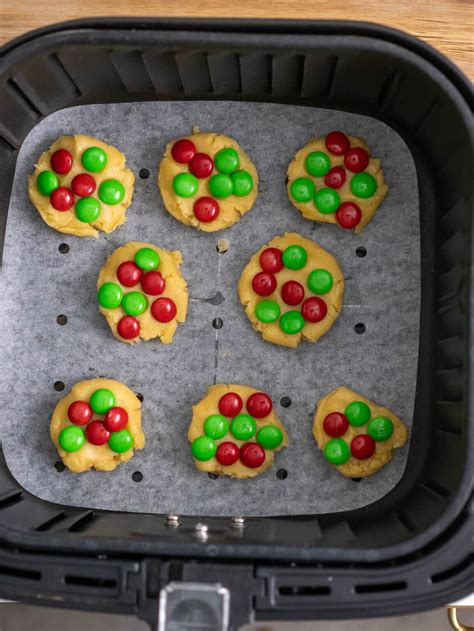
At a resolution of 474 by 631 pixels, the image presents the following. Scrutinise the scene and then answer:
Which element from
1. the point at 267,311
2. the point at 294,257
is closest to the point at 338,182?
the point at 294,257

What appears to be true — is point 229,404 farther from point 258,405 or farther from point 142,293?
point 142,293

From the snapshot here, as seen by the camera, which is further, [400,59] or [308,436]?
[308,436]

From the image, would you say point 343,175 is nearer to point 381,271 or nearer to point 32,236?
point 381,271

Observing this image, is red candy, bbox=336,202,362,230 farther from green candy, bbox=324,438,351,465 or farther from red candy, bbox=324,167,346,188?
green candy, bbox=324,438,351,465

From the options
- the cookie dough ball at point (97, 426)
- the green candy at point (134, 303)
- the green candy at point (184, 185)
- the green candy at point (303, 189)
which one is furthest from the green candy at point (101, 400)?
the green candy at point (303, 189)

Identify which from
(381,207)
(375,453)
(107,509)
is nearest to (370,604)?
(375,453)

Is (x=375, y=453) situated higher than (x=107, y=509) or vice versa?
(x=375, y=453)
